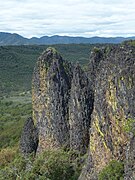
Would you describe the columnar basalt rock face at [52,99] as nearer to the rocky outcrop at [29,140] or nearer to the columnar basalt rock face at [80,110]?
the rocky outcrop at [29,140]

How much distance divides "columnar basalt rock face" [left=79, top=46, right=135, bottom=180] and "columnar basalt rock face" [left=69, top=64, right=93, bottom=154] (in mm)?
4413

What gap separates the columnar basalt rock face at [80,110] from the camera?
29766 mm

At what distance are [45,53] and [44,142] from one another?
7.55 metres

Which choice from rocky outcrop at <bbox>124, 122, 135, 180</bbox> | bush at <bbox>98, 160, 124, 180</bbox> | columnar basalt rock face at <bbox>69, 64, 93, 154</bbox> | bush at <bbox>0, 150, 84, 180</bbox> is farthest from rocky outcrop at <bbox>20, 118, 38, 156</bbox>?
rocky outcrop at <bbox>124, 122, 135, 180</bbox>

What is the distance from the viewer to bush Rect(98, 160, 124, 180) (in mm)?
20938

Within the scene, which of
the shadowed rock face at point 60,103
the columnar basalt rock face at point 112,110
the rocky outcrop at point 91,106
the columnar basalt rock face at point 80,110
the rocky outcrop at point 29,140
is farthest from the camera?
the rocky outcrop at point 29,140

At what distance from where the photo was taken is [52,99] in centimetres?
3369

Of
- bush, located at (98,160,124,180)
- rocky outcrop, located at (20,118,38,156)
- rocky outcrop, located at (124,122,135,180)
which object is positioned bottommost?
rocky outcrop, located at (20,118,38,156)

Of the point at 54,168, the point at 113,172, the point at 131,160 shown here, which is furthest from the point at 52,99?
the point at 131,160

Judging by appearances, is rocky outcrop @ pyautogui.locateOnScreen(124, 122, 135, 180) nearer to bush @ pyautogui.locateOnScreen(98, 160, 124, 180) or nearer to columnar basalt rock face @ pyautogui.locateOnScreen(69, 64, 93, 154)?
bush @ pyautogui.locateOnScreen(98, 160, 124, 180)

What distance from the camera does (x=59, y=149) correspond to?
32.1 meters

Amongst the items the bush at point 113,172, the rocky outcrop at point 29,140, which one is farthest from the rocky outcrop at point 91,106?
the bush at point 113,172

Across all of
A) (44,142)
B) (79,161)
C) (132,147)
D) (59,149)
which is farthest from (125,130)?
(44,142)

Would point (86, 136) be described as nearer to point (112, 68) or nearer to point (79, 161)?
point (79, 161)
